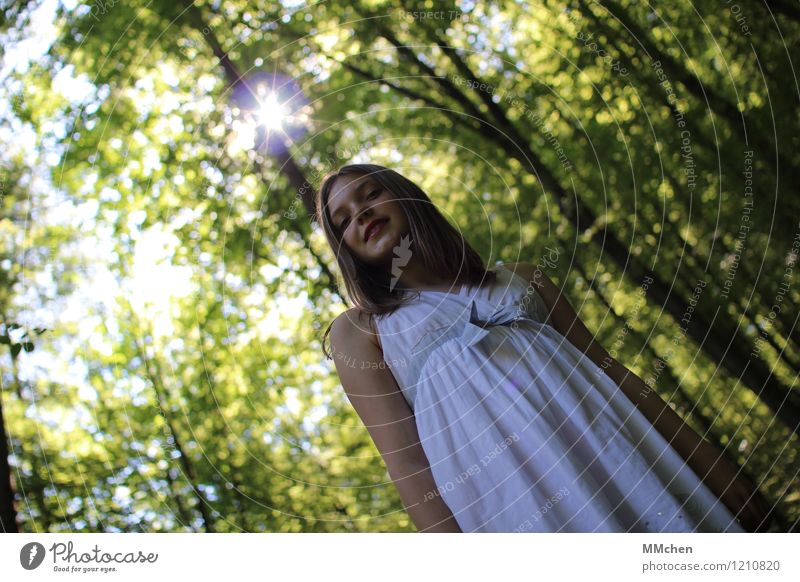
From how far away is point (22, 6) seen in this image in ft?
5.26

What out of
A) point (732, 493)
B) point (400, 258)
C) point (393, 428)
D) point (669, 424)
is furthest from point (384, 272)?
point (732, 493)

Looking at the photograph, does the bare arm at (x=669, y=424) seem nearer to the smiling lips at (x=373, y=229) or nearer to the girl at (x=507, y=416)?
the girl at (x=507, y=416)

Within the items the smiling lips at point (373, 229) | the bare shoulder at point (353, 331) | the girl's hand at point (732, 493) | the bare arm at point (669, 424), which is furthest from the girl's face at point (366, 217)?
the girl's hand at point (732, 493)

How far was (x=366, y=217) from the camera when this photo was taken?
1266 mm

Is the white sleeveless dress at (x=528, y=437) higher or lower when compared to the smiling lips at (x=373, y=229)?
lower

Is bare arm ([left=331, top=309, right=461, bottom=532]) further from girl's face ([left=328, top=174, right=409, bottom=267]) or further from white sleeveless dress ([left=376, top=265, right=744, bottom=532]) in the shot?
girl's face ([left=328, top=174, right=409, bottom=267])

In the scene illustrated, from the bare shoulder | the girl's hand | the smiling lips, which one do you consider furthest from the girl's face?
the girl's hand

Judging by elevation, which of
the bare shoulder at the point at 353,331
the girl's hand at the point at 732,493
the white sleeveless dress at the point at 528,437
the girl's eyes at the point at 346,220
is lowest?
the girl's hand at the point at 732,493

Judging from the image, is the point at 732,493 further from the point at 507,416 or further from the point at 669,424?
the point at 507,416

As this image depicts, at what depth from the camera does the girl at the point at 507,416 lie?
1063mm

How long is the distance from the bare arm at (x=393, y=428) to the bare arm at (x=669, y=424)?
1.16ft

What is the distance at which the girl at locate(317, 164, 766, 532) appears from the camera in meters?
1.06
